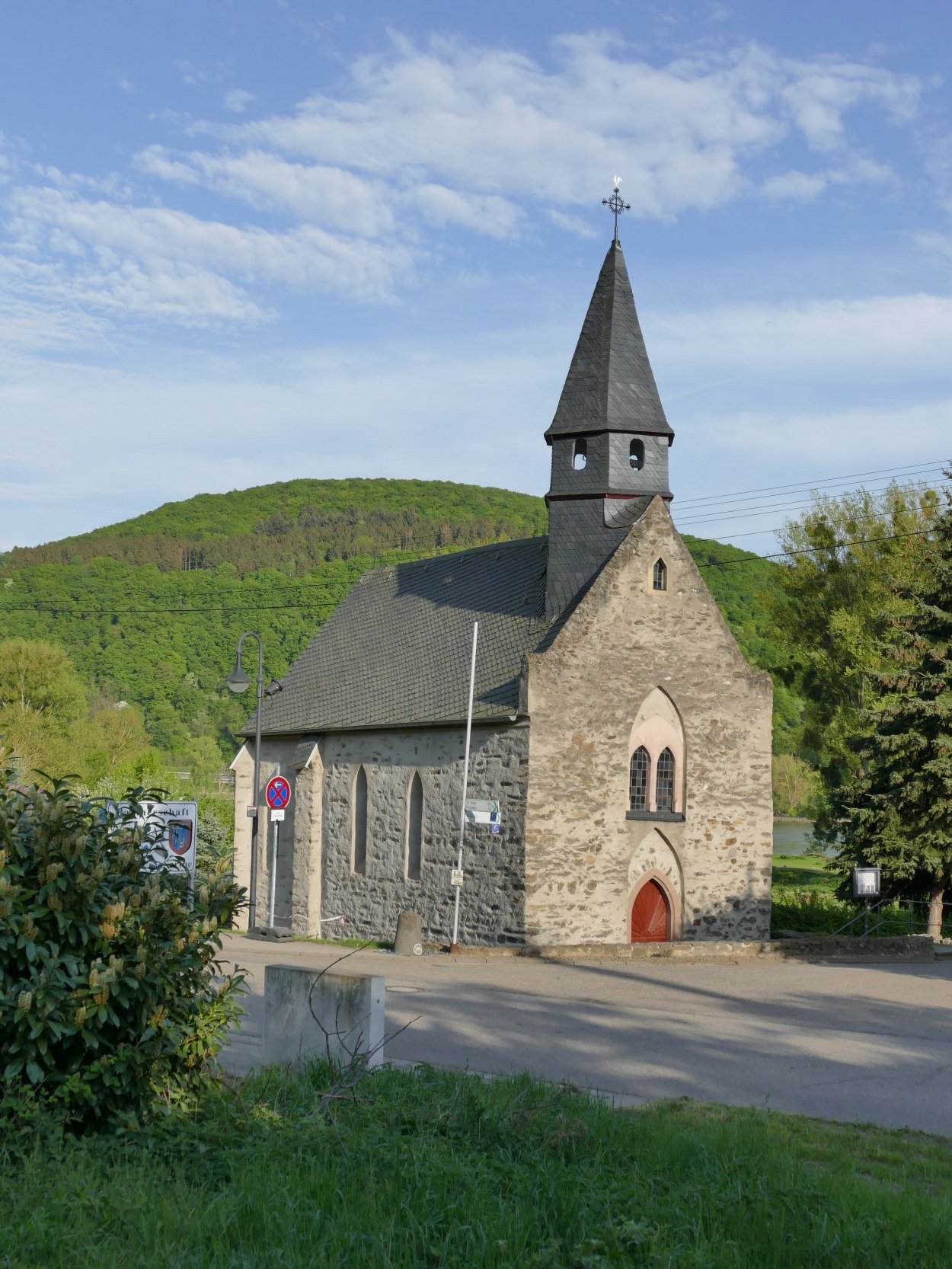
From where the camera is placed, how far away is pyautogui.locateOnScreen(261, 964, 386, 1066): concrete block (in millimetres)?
8297

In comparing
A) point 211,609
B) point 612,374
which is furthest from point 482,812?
A: point 211,609

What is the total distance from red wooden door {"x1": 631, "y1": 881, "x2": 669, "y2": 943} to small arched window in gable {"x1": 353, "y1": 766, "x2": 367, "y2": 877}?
675 cm

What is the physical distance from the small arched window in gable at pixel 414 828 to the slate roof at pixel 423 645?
142cm

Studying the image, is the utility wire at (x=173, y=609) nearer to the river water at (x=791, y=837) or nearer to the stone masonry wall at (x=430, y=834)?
the river water at (x=791, y=837)

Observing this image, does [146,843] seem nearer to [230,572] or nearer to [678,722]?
[678,722]

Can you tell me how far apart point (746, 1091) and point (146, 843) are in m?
4.88

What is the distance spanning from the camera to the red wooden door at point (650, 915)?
24.9 metres

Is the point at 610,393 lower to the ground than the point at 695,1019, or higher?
higher

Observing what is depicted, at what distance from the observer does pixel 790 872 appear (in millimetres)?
50500

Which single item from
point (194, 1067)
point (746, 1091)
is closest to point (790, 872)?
point (746, 1091)

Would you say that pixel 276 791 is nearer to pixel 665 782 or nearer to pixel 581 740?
pixel 581 740

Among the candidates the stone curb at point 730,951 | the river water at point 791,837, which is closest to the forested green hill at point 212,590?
the river water at point 791,837

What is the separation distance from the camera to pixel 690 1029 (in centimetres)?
1245

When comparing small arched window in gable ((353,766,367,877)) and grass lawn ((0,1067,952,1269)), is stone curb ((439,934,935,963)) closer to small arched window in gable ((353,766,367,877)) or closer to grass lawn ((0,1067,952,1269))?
small arched window in gable ((353,766,367,877))
